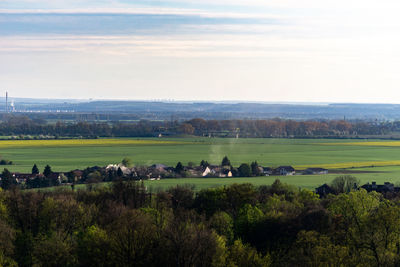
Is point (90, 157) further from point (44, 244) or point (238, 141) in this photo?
point (44, 244)

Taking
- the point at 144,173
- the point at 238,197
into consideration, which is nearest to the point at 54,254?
the point at 238,197

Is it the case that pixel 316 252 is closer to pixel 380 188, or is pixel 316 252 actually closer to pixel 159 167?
pixel 380 188

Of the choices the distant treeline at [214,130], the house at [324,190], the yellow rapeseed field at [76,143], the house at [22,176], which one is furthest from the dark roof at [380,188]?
the distant treeline at [214,130]

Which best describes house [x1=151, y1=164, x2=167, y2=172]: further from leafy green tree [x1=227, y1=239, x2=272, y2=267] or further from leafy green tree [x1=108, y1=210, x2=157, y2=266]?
leafy green tree [x1=227, y1=239, x2=272, y2=267]

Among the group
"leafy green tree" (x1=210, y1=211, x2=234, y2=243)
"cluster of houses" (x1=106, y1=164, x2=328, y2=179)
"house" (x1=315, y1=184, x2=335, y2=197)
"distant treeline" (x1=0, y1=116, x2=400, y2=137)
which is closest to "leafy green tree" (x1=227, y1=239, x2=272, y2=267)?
"leafy green tree" (x1=210, y1=211, x2=234, y2=243)

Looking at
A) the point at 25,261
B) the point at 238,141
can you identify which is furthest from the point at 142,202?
the point at 238,141
